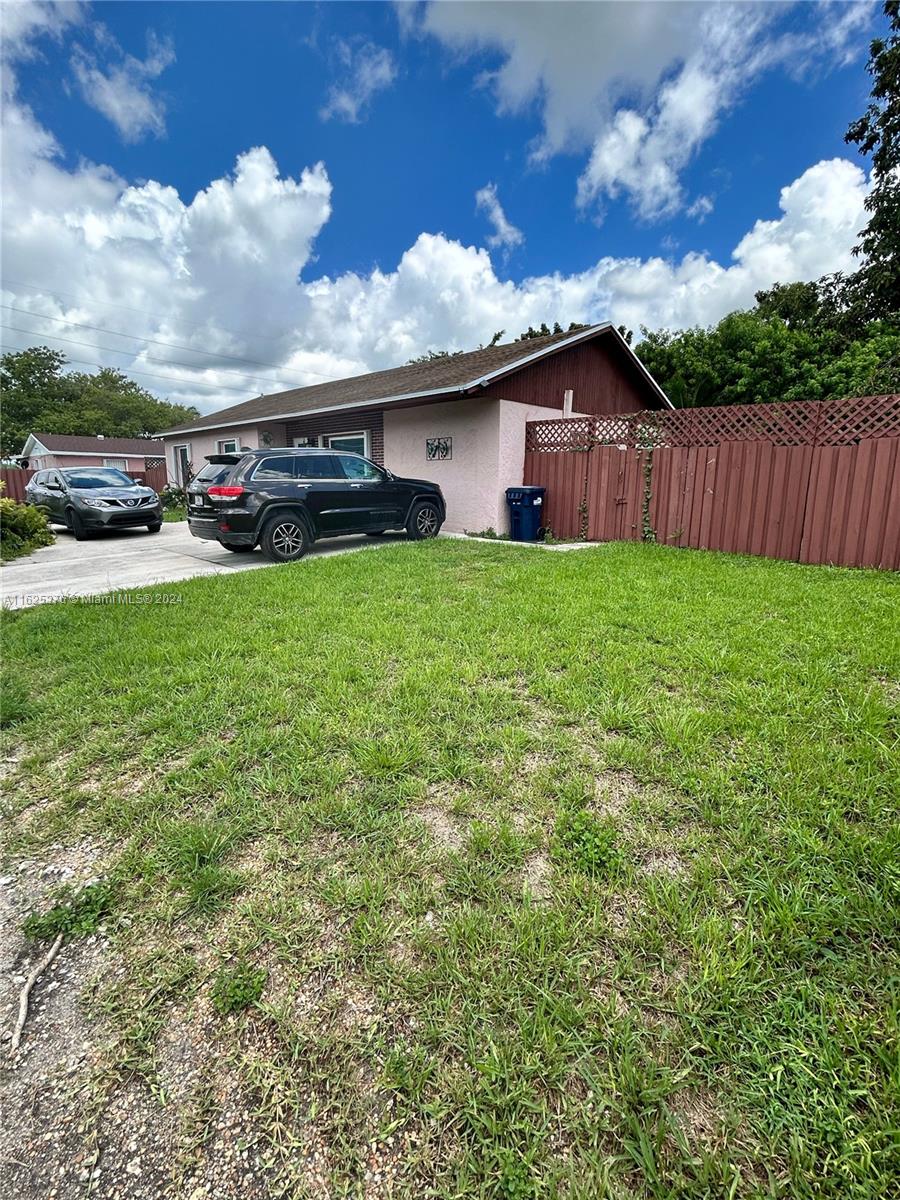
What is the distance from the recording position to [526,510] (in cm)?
1009

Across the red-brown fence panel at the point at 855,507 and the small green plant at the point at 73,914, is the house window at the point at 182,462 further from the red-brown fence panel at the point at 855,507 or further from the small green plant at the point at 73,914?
the small green plant at the point at 73,914

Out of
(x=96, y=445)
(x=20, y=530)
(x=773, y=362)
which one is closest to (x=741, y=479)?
(x=773, y=362)

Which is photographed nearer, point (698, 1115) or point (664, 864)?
point (698, 1115)

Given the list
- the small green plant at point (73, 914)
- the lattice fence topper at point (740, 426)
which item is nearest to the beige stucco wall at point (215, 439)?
the lattice fence topper at point (740, 426)

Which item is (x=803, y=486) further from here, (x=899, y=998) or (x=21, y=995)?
(x=21, y=995)

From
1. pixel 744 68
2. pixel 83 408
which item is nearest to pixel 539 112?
pixel 744 68

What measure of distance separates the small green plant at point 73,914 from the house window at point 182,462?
892 inches

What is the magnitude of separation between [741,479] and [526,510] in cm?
375

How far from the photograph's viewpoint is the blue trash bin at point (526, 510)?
1005 centimetres

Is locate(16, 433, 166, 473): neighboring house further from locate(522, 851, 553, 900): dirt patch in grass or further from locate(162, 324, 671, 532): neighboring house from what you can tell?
locate(522, 851, 553, 900): dirt patch in grass

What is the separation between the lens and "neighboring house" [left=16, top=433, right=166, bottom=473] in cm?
3653

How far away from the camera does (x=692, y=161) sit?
1234 cm

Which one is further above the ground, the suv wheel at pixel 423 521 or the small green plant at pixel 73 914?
the suv wheel at pixel 423 521

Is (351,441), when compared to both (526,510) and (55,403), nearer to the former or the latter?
(526,510)
